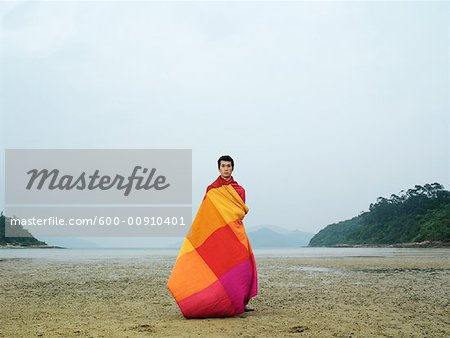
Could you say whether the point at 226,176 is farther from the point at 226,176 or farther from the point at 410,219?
the point at 410,219

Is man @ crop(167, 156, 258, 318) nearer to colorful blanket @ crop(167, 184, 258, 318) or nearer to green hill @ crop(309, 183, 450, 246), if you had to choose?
colorful blanket @ crop(167, 184, 258, 318)

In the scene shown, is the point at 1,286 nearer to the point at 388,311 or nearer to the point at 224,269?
the point at 224,269

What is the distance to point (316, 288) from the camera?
36.9 ft

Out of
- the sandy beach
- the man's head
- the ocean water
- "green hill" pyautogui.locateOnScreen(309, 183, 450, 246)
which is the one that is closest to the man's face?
the man's head

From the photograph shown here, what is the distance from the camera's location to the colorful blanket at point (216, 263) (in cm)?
682

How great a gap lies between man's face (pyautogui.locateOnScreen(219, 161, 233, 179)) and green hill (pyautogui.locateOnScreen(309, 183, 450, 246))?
73444mm

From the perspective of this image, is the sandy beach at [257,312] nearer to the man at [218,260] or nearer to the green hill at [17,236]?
the man at [218,260]

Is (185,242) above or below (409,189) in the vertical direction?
below

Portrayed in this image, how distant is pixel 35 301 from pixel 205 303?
453 cm

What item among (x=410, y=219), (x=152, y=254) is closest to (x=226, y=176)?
(x=152, y=254)

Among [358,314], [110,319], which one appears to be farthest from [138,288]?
[358,314]

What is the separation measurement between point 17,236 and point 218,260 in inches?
4731

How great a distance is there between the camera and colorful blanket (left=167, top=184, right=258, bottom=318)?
6.82 meters

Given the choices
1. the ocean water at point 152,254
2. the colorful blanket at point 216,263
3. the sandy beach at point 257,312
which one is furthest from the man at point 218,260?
the ocean water at point 152,254
